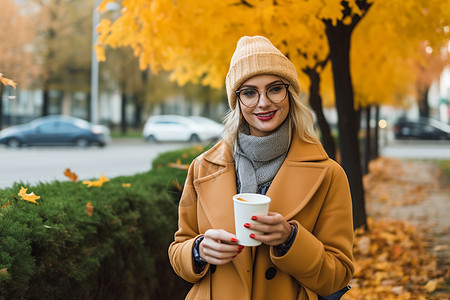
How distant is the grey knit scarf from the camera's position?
187cm

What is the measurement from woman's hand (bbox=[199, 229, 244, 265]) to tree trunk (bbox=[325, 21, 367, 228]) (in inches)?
165

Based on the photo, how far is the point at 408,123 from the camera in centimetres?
3181

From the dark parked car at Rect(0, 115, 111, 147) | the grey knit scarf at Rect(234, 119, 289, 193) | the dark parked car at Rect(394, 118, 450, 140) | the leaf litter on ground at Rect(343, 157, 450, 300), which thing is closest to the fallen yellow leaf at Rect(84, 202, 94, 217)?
the grey knit scarf at Rect(234, 119, 289, 193)

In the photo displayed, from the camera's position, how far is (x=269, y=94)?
6.12 ft

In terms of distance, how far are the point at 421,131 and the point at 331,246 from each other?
106ft

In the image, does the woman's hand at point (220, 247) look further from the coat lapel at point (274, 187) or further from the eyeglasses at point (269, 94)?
the eyeglasses at point (269, 94)

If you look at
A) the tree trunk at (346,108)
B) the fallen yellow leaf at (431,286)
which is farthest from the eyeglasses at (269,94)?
the tree trunk at (346,108)

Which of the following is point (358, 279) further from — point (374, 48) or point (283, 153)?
point (374, 48)

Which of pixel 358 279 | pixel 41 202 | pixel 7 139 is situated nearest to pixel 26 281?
pixel 41 202

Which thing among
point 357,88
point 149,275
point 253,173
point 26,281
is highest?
point 357,88

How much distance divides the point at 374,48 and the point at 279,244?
21.5 feet

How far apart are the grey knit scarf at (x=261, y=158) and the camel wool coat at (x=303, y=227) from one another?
4 cm

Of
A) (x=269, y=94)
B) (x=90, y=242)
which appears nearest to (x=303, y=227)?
(x=269, y=94)

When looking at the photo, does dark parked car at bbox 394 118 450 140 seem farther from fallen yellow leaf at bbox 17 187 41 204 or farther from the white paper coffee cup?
the white paper coffee cup
